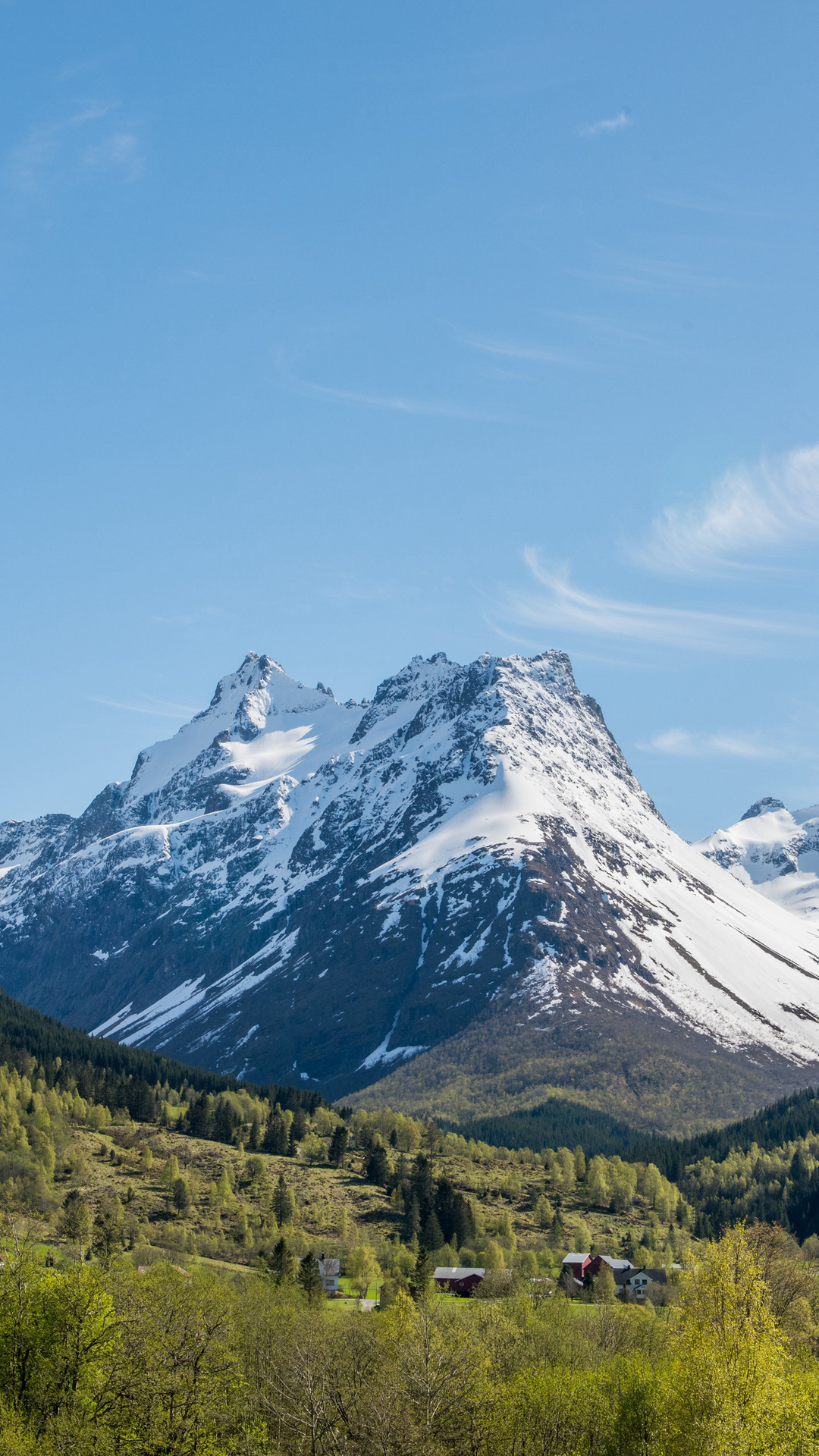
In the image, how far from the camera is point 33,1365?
70500 mm

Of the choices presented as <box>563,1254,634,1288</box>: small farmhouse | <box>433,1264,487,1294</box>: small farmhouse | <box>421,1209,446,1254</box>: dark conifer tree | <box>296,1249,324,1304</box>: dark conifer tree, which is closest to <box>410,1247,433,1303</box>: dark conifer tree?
<box>433,1264,487,1294</box>: small farmhouse

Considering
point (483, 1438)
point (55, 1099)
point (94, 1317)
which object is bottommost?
point (483, 1438)

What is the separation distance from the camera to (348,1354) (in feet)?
271

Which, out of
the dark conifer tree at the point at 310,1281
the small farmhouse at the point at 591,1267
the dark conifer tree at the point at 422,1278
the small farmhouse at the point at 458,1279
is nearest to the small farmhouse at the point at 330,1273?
the dark conifer tree at the point at 422,1278

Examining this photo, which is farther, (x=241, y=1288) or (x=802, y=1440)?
(x=241, y=1288)

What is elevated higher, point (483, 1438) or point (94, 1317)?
point (94, 1317)

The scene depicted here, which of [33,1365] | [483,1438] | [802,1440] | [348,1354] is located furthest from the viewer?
[348,1354]

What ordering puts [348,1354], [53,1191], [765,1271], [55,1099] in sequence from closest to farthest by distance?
[348,1354] → [765,1271] → [53,1191] → [55,1099]

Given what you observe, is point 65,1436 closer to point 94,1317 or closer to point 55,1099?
point 94,1317

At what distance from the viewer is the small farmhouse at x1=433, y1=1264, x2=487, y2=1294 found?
5502 inches

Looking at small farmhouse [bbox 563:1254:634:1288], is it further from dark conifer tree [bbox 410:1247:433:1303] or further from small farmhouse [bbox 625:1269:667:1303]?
dark conifer tree [bbox 410:1247:433:1303]

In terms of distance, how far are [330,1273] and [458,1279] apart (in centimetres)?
1511

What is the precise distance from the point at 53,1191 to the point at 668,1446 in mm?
115427

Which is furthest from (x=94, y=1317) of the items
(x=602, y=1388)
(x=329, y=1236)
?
(x=329, y=1236)
